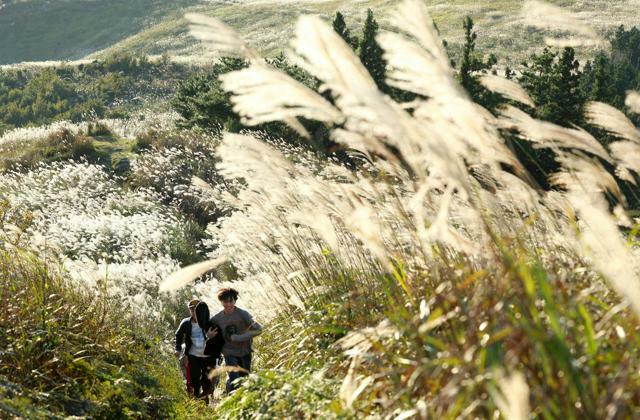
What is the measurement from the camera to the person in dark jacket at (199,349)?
6664 millimetres

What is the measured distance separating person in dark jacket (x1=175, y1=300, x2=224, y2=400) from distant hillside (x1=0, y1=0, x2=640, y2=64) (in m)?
51.6

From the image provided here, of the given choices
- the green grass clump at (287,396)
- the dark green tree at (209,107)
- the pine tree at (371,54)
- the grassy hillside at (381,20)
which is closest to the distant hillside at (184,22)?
the grassy hillside at (381,20)

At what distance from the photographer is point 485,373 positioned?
2412mm

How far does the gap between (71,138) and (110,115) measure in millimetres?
17762

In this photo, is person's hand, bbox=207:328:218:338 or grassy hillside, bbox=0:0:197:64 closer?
person's hand, bbox=207:328:218:338

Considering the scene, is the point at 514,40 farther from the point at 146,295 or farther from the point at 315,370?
the point at 315,370

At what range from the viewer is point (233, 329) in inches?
254

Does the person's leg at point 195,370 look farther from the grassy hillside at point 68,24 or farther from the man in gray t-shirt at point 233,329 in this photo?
the grassy hillside at point 68,24

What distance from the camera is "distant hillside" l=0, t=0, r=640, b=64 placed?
65062 millimetres

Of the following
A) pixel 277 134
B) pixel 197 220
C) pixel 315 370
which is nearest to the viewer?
pixel 315 370

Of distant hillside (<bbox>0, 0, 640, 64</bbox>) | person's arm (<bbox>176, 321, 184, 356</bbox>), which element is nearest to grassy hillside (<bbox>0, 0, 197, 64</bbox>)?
distant hillside (<bbox>0, 0, 640, 64</bbox>)

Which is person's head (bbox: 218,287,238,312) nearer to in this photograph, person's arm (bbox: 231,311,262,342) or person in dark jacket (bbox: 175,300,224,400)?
person's arm (bbox: 231,311,262,342)

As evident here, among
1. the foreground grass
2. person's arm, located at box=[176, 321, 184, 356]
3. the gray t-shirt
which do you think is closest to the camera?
the foreground grass

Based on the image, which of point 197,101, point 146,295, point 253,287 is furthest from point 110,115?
point 253,287
